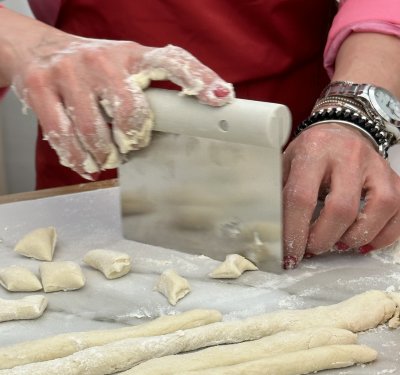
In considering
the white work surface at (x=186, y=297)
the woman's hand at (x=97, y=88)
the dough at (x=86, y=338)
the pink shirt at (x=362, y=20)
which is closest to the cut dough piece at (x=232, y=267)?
the white work surface at (x=186, y=297)

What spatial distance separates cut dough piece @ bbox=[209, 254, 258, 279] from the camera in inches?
43.6

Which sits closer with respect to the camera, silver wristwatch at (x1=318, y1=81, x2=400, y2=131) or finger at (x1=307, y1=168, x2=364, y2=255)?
finger at (x1=307, y1=168, x2=364, y2=255)

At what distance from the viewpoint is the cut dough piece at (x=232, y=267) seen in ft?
3.63

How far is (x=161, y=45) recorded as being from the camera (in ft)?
4.71

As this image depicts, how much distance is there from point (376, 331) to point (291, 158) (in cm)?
29

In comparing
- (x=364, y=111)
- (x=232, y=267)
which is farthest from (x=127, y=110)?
(x=364, y=111)

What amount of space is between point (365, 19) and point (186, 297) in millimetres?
560

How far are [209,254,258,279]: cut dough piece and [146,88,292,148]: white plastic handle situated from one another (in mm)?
177

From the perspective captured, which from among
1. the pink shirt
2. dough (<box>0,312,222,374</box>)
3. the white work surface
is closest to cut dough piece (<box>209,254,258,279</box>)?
the white work surface

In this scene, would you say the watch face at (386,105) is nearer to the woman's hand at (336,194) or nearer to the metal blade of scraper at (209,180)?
the woman's hand at (336,194)

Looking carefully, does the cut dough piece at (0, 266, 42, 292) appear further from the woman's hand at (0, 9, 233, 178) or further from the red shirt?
the red shirt

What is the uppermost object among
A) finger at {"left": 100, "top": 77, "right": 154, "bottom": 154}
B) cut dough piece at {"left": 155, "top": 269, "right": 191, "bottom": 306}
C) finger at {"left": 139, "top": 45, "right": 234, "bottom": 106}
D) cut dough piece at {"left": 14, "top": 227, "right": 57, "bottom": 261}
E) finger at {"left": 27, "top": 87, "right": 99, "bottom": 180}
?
finger at {"left": 139, "top": 45, "right": 234, "bottom": 106}

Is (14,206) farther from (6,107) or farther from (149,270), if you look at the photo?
(6,107)

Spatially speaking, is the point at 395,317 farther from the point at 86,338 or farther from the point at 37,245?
the point at 37,245
